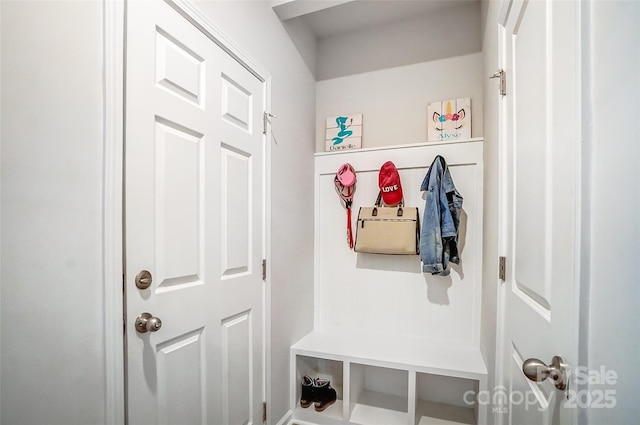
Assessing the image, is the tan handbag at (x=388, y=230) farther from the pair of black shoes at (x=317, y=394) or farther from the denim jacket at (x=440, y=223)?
the pair of black shoes at (x=317, y=394)

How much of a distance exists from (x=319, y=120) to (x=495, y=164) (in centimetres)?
139

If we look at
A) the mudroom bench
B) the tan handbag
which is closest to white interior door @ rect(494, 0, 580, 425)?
the mudroom bench

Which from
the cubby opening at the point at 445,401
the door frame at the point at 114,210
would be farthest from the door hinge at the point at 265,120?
the cubby opening at the point at 445,401

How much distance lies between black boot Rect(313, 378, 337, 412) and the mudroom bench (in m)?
0.03

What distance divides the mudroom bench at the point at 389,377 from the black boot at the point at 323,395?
0.03 meters

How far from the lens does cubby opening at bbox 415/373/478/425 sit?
5.92 ft

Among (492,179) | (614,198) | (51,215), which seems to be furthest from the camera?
(492,179)

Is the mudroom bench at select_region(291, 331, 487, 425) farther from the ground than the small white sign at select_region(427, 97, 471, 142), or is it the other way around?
the small white sign at select_region(427, 97, 471, 142)

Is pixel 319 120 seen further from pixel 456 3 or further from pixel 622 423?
pixel 622 423

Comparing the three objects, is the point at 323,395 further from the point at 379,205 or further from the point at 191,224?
the point at 191,224

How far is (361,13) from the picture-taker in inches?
83.4

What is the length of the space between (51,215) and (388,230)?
5.42 feet

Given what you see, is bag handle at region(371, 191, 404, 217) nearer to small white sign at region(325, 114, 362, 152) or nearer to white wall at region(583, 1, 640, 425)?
small white sign at region(325, 114, 362, 152)

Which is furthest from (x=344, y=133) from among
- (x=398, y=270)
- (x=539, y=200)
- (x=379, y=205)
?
(x=539, y=200)
